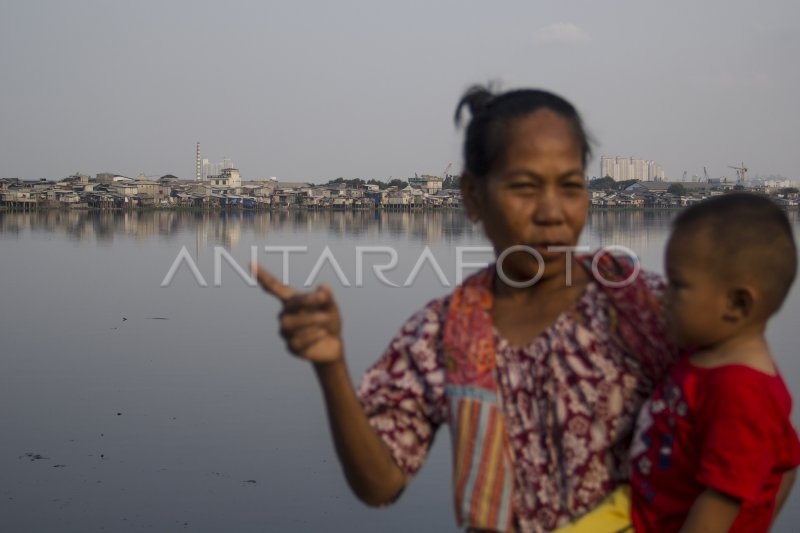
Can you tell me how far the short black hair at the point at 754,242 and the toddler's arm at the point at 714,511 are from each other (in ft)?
0.87

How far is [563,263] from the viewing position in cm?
153

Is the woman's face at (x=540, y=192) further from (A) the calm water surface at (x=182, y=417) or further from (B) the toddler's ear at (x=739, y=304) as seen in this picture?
(A) the calm water surface at (x=182, y=417)

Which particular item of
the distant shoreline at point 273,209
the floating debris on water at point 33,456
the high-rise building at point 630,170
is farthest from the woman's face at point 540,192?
the high-rise building at point 630,170

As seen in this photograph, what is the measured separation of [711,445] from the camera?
1.33 meters

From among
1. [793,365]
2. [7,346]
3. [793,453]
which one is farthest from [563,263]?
[7,346]

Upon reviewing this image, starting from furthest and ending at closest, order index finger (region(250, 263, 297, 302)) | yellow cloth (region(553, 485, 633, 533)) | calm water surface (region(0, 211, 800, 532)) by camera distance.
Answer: calm water surface (region(0, 211, 800, 532)) < yellow cloth (region(553, 485, 633, 533)) < index finger (region(250, 263, 297, 302))

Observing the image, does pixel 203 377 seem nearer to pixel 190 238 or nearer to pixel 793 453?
pixel 793 453

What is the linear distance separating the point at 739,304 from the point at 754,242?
0.28ft

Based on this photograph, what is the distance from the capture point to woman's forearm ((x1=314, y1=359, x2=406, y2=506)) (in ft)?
4.65

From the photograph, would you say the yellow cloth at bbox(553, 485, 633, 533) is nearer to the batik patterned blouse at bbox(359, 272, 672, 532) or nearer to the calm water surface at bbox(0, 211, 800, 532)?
the batik patterned blouse at bbox(359, 272, 672, 532)

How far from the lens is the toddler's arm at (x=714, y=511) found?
1.34 meters

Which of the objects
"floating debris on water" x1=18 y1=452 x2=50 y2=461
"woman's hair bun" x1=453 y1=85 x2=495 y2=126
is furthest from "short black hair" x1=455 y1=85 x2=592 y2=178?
"floating debris on water" x1=18 y1=452 x2=50 y2=461

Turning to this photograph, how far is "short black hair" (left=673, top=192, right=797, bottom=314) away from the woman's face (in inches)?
7.3

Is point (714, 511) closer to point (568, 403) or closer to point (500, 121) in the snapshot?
point (568, 403)
